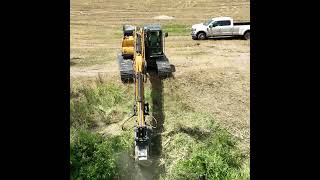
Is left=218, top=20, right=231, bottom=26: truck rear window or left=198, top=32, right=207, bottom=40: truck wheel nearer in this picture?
left=218, top=20, right=231, bottom=26: truck rear window

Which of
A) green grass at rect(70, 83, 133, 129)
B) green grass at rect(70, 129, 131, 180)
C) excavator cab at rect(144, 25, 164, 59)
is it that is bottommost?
green grass at rect(70, 129, 131, 180)

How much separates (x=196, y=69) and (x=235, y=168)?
620cm

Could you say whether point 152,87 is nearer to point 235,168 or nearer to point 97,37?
point 235,168

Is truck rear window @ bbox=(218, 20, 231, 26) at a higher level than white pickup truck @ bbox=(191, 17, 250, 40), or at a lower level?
higher

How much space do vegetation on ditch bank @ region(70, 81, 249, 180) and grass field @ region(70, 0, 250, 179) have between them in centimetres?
4

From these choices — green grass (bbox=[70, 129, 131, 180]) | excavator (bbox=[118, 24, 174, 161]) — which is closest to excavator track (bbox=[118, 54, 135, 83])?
excavator (bbox=[118, 24, 174, 161])

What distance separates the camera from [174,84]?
25.4m

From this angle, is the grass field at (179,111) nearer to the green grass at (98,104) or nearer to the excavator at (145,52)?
the green grass at (98,104)

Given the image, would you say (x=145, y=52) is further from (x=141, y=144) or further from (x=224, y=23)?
(x=224, y=23)

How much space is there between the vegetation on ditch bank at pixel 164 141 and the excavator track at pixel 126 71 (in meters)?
0.44

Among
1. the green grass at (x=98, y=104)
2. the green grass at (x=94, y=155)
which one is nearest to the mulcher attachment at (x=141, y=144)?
the green grass at (x=94, y=155)

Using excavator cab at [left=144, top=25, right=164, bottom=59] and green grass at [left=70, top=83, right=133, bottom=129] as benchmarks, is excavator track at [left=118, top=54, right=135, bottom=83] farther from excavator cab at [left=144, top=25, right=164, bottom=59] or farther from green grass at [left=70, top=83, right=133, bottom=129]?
excavator cab at [left=144, top=25, right=164, bottom=59]

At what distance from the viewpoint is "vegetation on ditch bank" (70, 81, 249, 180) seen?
842 inches

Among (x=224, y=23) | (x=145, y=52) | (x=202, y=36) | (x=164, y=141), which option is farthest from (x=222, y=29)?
(x=164, y=141)
